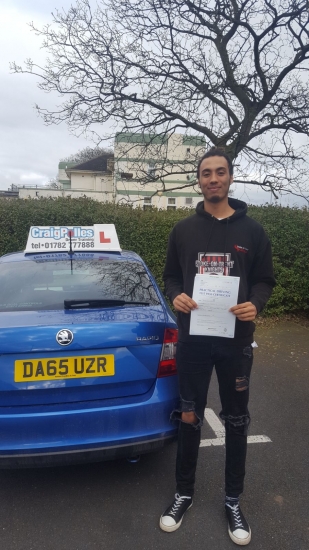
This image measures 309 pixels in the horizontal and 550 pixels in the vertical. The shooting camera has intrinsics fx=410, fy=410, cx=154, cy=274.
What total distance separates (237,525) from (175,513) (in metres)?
0.35

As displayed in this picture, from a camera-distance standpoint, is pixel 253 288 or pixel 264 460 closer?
pixel 253 288

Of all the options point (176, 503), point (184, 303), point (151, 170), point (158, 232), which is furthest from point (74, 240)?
point (151, 170)

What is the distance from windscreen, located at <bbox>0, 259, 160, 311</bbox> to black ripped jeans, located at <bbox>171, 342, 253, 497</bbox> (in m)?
0.65

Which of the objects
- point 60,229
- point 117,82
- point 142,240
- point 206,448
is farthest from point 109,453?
point 117,82

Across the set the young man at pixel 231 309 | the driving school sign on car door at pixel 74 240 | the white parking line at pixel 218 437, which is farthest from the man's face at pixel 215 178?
the white parking line at pixel 218 437

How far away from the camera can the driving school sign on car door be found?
12.2ft

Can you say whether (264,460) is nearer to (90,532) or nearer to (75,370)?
(90,532)

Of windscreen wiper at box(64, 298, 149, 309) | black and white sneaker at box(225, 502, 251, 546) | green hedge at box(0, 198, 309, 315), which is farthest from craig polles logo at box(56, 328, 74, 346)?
green hedge at box(0, 198, 309, 315)

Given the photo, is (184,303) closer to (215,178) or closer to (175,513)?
(215,178)

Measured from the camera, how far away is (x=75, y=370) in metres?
2.29

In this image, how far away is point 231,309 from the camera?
212 centimetres

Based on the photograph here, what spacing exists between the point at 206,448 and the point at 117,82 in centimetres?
881

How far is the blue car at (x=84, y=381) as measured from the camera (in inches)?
88.4

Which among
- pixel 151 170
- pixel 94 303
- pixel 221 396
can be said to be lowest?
pixel 221 396
